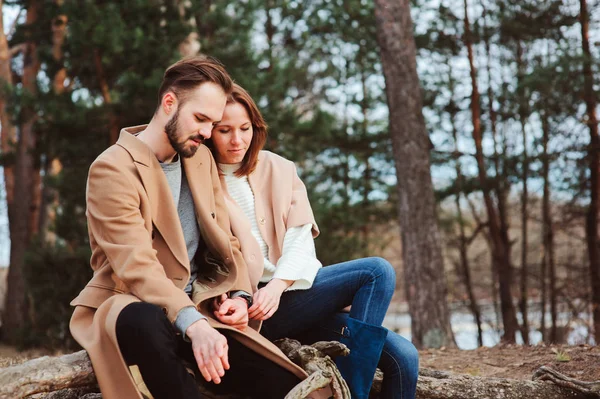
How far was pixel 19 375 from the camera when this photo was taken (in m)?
2.35

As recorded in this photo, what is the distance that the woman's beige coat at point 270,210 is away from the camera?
2.92 m

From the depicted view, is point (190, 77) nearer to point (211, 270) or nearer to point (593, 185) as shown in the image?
point (211, 270)

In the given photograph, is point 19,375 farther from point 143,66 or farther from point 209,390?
point 143,66

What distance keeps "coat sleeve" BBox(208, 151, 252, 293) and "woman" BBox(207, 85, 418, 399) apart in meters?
0.07

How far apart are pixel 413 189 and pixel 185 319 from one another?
5377 mm

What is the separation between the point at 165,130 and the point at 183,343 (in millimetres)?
855

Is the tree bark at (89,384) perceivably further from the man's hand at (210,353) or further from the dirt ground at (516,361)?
the dirt ground at (516,361)

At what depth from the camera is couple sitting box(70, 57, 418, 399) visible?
2.28m

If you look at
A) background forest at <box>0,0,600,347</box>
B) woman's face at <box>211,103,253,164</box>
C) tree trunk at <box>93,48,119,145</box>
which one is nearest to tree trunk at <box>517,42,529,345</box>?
background forest at <box>0,0,600,347</box>

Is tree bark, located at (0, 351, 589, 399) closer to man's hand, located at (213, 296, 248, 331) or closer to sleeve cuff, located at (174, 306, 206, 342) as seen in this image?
man's hand, located at (213, 296, 248, 331)

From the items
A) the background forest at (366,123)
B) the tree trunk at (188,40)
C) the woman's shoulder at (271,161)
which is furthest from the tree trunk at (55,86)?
the woman's shoulder at (271,161)

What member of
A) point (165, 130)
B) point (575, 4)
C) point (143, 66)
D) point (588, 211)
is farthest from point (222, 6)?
point (165, 130)

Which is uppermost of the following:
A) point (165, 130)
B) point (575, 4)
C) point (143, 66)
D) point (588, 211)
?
point (575, 4)

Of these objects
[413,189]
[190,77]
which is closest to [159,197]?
[190,77]
